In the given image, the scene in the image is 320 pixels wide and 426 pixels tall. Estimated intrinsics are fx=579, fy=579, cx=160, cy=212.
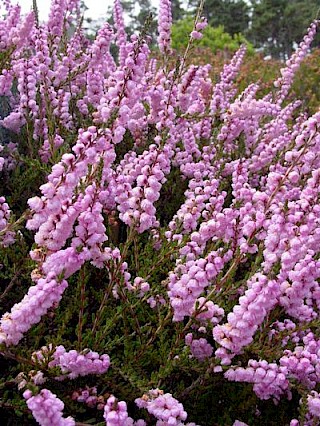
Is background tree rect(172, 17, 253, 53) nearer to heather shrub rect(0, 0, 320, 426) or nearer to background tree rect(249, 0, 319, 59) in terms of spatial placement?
heather shrub rect(0, 0, 320, 426)

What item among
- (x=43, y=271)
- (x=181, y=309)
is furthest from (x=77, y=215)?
(x=181, y=309)

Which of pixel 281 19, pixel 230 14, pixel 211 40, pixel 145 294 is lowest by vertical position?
pixel 230 14

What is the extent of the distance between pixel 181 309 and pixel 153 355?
24 cm

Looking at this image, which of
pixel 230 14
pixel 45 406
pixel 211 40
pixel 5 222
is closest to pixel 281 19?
pixel 230 14

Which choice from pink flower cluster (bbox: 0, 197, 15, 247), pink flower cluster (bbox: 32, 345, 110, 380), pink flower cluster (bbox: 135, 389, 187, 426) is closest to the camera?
pink flower cluster (bbox: 135, 389, 187, 426)

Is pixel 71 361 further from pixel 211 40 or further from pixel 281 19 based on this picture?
pixel 281 19

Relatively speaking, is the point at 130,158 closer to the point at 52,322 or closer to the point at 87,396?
the point at 52,322

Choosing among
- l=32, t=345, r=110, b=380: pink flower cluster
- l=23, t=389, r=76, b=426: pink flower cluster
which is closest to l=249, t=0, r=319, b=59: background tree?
l=32, t=345, r=110, b=380: pink flower cluster

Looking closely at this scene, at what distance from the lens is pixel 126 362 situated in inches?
70.3

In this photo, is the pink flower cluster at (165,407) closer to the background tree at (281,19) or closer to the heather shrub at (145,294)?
the heather shrub at (145,294)

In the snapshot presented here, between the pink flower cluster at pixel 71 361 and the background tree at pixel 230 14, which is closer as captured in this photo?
the pink flower cluster at pixel 71 361

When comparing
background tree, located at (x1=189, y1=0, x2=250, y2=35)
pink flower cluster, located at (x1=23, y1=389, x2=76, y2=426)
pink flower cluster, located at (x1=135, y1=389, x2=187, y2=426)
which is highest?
pink flower cluster, located at (x1=23, y1=389, x2=76, y2=426)

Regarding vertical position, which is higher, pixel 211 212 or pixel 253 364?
pixel 211 212

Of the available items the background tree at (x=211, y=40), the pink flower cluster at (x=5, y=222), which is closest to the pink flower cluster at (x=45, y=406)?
the pink flower cluster at (x=5, y=222)
